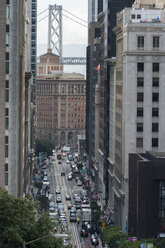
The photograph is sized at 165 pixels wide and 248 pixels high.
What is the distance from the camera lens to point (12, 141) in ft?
242

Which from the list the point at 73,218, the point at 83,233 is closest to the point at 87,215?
the point at 73,218

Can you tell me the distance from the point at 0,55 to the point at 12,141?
8.49 m

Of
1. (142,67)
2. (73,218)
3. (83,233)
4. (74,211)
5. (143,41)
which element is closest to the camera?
(143,41)

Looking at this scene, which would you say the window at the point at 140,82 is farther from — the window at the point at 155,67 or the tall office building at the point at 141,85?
the window at the point at 155,67

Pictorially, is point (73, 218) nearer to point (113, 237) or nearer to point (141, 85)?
point (141, 85)

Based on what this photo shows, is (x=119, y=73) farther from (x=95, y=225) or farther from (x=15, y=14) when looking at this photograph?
(x=15, y=14)

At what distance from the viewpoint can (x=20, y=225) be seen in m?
50.7

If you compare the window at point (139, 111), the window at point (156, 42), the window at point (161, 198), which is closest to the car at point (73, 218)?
the window at point (139, 111)

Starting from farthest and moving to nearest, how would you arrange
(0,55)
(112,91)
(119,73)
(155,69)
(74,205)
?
1. (74,205)
2. (112,91)
3. (119,73)
4. (155,69)
5. (0,55)

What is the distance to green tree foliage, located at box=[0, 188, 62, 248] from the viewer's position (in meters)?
49.2

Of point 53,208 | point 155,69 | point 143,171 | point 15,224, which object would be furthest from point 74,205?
point 15,224

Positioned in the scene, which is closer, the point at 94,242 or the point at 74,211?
the point at 94,242

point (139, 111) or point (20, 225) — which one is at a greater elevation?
point (139, 111)

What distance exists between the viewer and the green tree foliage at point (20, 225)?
49219mm
